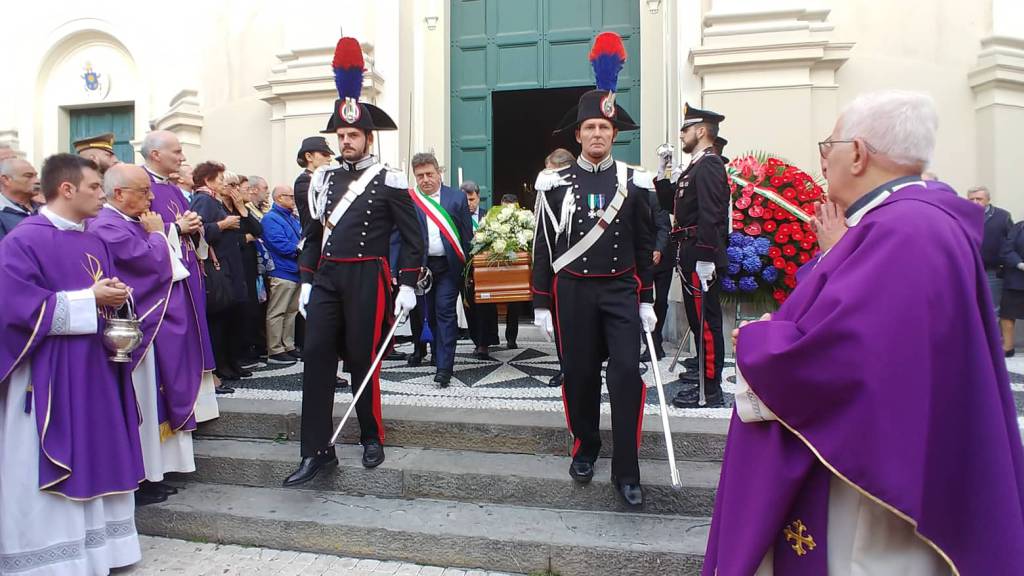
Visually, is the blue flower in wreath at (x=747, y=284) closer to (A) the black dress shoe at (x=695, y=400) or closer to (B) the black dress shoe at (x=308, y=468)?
(A) the black dress shoe at (x=695, y=400)

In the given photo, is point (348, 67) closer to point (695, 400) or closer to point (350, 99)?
point (350, 99)

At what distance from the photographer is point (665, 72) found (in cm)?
913

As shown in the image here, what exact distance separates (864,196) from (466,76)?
347 inches

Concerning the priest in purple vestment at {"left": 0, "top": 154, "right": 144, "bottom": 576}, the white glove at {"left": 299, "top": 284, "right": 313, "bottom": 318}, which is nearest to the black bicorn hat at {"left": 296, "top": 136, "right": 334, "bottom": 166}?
the white glove at {"left": 299, "top": 284, "right": 313, "bottom": 318}

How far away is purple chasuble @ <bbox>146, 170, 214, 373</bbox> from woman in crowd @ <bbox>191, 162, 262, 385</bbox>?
0.68m

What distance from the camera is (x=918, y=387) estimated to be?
5.77 feet

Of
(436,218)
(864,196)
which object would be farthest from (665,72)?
(864,196)

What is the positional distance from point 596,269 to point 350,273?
1487 mm

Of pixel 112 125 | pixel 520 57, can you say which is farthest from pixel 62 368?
pixel 112 125

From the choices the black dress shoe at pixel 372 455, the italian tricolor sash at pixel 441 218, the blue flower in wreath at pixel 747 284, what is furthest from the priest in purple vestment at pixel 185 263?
the blue flower in wreath at pixel 747 284

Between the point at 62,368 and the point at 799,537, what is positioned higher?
the point at 62,368

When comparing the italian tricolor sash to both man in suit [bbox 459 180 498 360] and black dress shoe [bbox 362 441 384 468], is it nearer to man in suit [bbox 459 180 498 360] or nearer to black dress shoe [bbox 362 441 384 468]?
man in suit [bbox 459 180 498 360]

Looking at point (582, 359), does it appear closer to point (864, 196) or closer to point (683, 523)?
point (683, 523)

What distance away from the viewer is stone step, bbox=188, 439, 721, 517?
12.8ft
